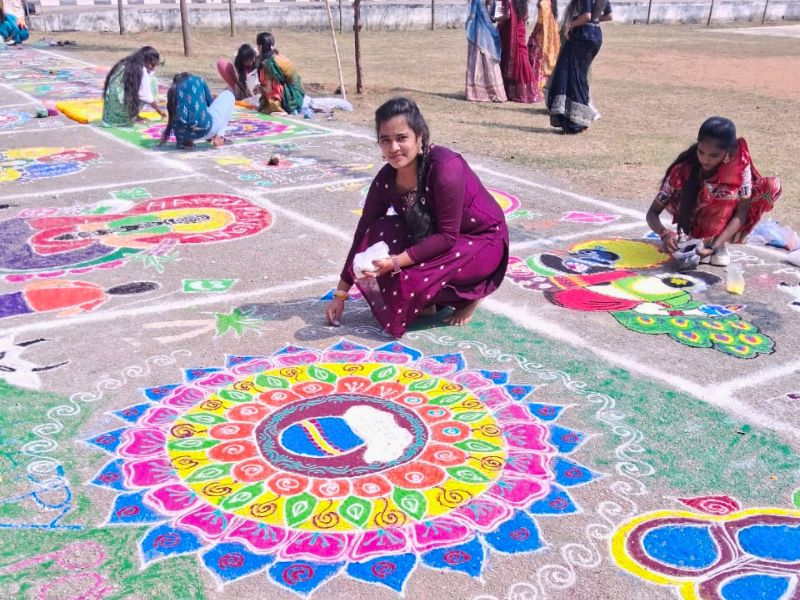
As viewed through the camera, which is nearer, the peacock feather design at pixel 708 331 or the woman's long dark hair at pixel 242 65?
the peacock feather design at pixel 708 331

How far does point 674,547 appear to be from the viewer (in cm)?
228

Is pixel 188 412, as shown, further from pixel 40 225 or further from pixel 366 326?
pixel 40 225

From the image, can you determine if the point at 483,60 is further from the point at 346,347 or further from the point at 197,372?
the point at 197,372

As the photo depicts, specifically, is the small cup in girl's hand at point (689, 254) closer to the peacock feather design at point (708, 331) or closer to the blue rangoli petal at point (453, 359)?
the peacock feather design at point (708, 331)

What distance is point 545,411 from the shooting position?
118 inches

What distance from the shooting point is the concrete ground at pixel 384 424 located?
7.26 feet

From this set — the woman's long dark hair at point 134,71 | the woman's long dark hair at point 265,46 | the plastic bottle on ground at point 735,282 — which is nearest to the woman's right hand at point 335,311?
the plastic bottle on ground at point 735,282

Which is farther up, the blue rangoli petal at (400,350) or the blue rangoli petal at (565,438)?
the blue rangoli petal at (565,438)

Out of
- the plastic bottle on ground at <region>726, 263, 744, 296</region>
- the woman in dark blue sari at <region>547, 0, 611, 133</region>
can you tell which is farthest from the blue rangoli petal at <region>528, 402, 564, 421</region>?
the woman in dark blue sari at <region>547, 0, 611, 133</region>

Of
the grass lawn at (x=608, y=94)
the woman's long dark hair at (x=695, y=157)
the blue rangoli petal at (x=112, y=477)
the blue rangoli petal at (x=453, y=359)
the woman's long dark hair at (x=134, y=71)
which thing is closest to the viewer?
the blue rangoli petal at (x=112, y=477)

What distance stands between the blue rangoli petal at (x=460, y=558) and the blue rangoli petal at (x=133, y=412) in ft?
4.18

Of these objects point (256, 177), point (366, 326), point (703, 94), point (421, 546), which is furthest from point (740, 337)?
point (703, 94)

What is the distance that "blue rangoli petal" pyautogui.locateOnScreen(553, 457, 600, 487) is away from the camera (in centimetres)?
258

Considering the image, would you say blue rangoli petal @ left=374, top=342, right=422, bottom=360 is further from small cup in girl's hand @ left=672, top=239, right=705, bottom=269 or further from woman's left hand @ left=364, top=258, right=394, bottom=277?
small cup in girl's hand @ left=672, top=239, right=705, bottom=269
